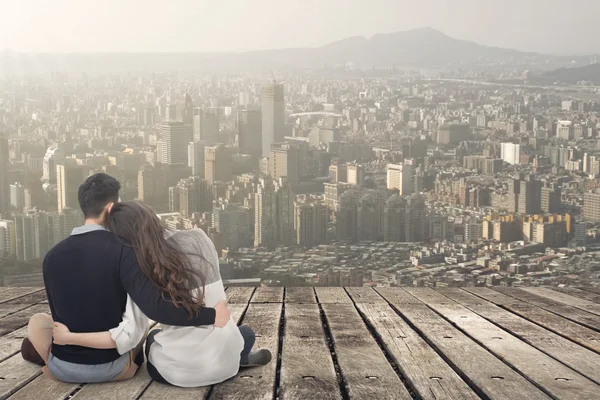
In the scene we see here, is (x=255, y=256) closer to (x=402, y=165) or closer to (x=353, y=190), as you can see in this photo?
(x=353, y=190)

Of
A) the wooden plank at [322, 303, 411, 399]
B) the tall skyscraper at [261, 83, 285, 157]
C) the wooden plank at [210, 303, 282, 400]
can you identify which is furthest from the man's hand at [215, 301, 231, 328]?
the tall skyscraper at [261, 83, 285, 157]

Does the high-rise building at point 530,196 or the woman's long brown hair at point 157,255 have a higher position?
the woman's long brown hair at point 157,255

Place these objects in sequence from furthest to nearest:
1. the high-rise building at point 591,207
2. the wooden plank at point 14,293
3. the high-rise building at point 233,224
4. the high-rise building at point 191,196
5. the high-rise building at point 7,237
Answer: the high-rise building at point 191,196
the high-rise building at point 591,207
the high-rise building at point 233,224
the high-rise building at point 7,237
the wooden plank at point 14,293

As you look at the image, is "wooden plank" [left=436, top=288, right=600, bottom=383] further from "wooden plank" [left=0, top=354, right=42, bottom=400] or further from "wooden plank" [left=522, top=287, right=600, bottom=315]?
"wooden plank" [left=0, top=354, right=42, bottom=400]

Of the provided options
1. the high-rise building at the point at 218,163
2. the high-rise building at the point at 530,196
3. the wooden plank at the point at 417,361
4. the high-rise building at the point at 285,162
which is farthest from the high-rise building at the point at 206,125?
the wooden plank at the point at 417,361

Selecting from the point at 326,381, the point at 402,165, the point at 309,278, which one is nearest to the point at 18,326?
the point at 326,381

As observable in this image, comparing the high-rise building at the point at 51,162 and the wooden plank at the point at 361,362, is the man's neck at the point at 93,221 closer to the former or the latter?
the wooden plank at the point at 361,362
